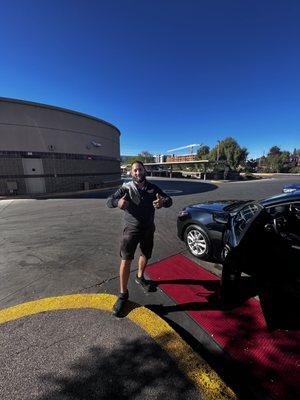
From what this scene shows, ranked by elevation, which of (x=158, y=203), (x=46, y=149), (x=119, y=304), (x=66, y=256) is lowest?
(x=66, y=256)

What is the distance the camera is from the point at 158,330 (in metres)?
2.48

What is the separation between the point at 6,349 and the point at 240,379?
2.32m

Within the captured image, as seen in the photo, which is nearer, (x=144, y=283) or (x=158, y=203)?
(x=158, y=203)

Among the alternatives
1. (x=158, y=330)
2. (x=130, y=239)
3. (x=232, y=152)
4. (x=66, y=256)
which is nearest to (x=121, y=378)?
(x=158, y=330)

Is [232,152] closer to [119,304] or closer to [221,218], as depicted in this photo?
[221,218]

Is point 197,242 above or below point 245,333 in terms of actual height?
above

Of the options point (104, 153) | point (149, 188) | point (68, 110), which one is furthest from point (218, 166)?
point (149, 188)

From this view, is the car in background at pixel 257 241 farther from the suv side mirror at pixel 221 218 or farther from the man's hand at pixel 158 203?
the man's hand at pixel 158 203

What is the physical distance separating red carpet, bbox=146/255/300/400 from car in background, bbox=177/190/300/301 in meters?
0.40

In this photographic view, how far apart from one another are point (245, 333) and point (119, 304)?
5.05 ft

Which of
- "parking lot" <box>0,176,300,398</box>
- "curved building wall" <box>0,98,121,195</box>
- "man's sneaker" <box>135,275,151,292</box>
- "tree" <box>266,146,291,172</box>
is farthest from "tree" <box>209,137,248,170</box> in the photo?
"man's sneaker" <box>135,275,151,292</box>

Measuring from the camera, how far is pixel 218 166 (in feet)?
147

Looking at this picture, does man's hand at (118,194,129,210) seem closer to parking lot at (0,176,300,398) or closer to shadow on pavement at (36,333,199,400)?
parking lot at (0,176,300,398)

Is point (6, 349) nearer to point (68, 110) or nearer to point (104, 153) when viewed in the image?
point (68, 110)
